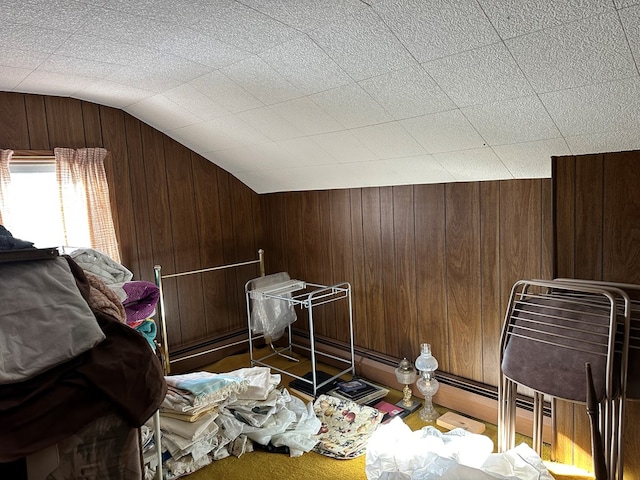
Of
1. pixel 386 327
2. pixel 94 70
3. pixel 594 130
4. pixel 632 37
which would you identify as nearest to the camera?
pixel 632 37

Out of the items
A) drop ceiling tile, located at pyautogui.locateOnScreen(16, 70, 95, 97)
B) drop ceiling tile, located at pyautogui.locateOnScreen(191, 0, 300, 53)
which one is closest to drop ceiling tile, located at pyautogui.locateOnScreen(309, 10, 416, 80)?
drop ceiling tile, located at pyautogui.locateOnScreen(191, 0, 300, 53)

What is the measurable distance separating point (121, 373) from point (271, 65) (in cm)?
131

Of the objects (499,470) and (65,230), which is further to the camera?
(65,230)

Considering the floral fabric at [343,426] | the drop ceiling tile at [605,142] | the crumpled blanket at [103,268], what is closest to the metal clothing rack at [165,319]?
the crumpled blanket at [103,268]

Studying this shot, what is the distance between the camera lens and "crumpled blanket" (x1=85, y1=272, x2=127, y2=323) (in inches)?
53.4

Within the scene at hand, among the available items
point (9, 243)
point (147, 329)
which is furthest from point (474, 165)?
point (9, 243)

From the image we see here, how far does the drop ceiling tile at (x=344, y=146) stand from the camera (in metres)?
2.48

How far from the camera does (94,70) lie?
2.22m

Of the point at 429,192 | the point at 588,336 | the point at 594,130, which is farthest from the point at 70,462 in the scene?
the point at 429,192

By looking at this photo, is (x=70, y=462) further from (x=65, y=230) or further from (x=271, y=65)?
(x=65, y=230)

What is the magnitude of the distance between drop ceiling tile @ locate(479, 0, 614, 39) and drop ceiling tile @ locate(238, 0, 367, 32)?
39cm

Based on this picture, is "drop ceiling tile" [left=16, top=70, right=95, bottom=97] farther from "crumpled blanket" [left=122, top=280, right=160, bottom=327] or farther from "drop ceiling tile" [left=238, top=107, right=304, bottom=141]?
"crumpled blanket" [left=122, top=280, right=160, bottom=327]

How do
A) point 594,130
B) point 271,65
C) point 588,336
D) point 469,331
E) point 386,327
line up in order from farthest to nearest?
point 386,327 → point 469,331 → point 271,65 → point 594,130 → point 588,336

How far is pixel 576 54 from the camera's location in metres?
1.43
